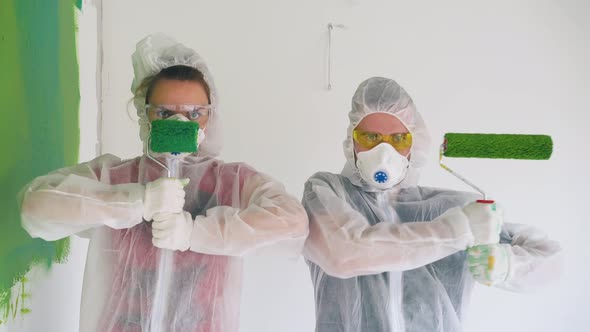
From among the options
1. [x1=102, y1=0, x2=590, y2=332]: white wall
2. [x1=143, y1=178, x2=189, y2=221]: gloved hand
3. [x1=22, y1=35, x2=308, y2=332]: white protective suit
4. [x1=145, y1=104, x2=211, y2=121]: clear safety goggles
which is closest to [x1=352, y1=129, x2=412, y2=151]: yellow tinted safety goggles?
[x1=22, y1=35, x2=308, y2=332]: white protective suit

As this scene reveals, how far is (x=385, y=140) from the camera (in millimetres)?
1471

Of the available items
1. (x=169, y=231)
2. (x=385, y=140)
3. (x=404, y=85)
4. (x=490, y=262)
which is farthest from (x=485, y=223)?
(x=404, y=85)

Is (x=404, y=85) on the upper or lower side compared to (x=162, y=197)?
upper

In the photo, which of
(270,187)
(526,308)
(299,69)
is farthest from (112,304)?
(526,308)

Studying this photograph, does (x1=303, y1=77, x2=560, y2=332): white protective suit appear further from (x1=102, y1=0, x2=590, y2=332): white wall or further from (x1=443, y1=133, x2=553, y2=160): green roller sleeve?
(x1=102, y1=0, x2=590, y2=332): white wall

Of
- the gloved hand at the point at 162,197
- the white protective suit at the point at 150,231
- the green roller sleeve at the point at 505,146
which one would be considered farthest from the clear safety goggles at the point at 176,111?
the green roller sleeve at the point at 505,146

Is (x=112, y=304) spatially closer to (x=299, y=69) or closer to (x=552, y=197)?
(x=299, y=69)

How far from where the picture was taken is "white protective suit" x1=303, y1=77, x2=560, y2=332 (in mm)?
1311

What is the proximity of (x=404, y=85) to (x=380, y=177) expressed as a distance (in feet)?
3.13

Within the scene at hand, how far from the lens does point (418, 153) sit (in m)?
1.55

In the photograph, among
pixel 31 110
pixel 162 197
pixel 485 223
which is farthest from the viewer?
pixel 31 110

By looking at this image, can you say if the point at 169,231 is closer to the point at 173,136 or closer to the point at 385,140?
the point at 173,136

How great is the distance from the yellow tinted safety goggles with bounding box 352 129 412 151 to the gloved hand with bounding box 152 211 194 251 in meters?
0.53

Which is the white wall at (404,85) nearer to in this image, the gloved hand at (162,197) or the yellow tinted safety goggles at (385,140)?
the yellow tinted safety goggles at (385,140)
